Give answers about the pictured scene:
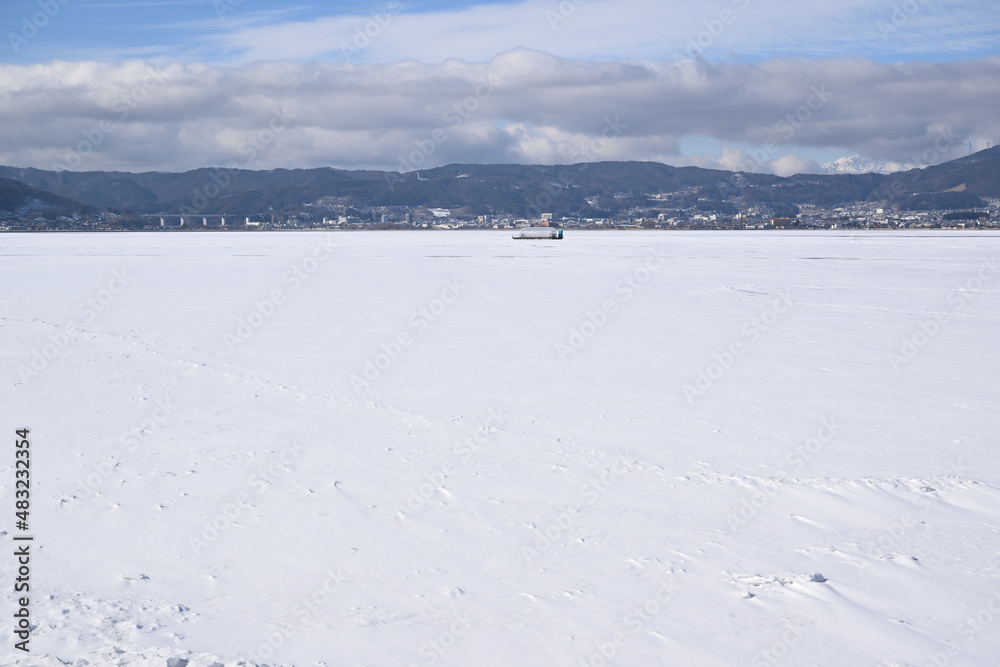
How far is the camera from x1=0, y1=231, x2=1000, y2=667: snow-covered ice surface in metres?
4.88

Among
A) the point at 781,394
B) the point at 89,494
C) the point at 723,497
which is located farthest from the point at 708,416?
the point at 89,494

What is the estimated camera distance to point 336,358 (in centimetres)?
1333

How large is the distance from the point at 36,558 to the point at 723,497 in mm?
5497

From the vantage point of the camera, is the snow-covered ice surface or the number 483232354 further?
the number 483232354

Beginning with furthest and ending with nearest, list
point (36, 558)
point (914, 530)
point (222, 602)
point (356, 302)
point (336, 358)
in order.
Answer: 1. point (356, 302)
2. point (336, 358)
3. point (914, 530)
4. point (36, 558)
5. point (222, 602)

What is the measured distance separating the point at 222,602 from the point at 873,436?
7144 millimetres

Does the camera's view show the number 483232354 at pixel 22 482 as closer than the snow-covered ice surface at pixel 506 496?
No

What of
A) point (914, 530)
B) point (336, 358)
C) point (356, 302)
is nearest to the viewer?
point (914, 530)

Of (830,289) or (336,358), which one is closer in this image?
(336,358)

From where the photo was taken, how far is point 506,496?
7.16 m

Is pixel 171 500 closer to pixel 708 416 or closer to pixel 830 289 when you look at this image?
pixel 708 416

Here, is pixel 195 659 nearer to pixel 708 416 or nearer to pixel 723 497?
pixel 723 497

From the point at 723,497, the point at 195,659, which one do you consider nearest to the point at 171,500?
the point at 195,659

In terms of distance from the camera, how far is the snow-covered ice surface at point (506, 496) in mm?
4883
